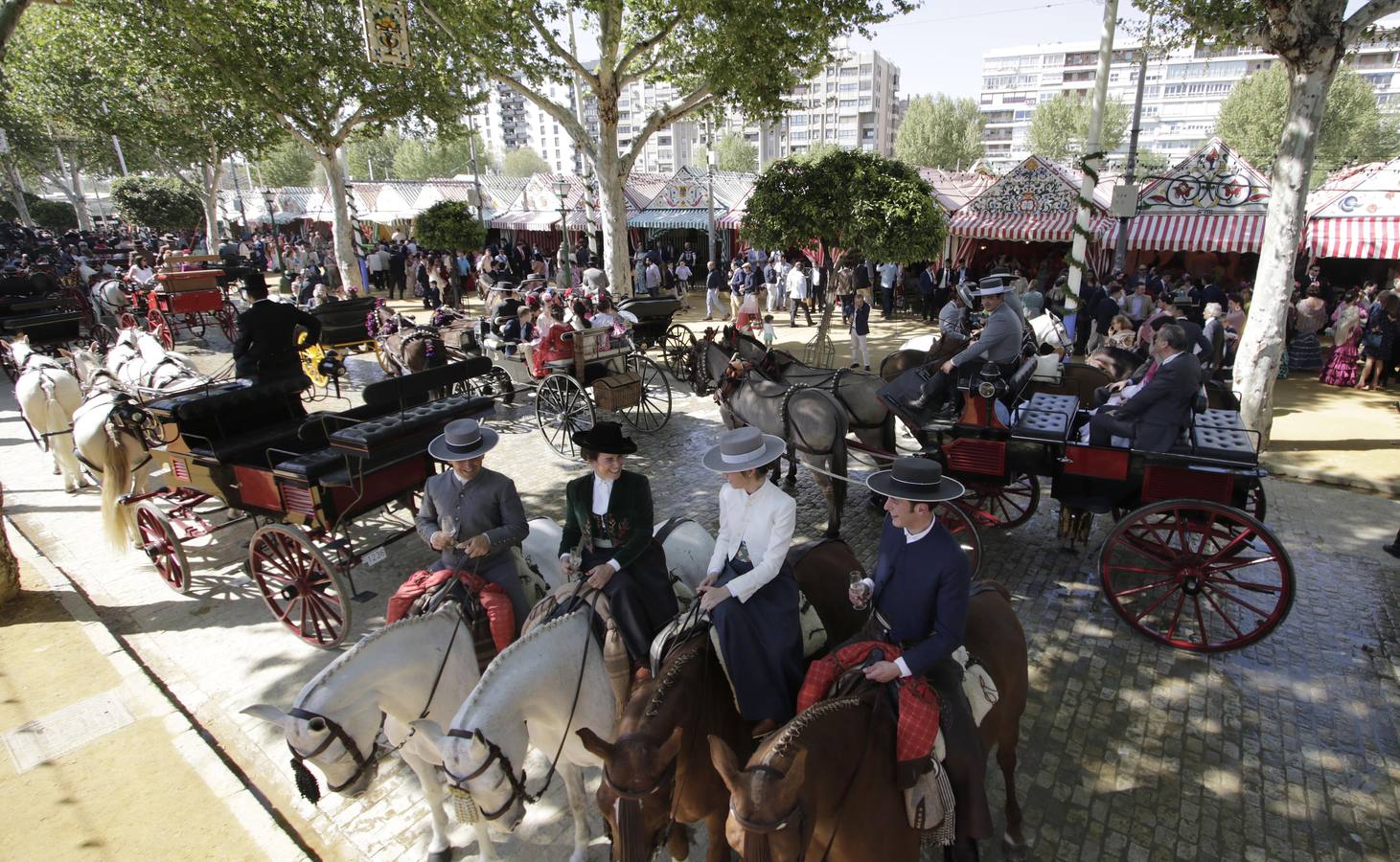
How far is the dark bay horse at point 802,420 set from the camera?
7031mm

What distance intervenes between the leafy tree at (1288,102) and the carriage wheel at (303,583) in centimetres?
1077

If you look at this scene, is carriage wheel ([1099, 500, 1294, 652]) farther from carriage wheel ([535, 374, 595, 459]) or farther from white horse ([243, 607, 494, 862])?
carriage wheel ([535, 374, 595, 459])

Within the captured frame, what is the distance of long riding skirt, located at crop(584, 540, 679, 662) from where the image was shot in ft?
12.3

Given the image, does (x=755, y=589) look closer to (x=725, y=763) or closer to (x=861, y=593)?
(x=861, y=593)

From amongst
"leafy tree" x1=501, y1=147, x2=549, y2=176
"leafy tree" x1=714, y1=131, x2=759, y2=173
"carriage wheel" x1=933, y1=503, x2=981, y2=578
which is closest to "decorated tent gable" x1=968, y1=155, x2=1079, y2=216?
"carriage wheel" x1=933, y1=503, x2=981, y2=578

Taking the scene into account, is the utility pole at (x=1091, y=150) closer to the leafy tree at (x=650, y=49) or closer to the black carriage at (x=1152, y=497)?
the leafy tree at (x=650, y=49)

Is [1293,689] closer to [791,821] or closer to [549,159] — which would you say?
[791,821]

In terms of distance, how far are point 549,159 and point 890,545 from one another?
151439 mm

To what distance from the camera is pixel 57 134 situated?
3841 centimetres

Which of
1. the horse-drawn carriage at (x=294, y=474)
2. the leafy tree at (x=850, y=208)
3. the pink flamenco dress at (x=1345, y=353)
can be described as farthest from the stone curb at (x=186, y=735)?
the pink flamenco dress at (x=1345, y=353)

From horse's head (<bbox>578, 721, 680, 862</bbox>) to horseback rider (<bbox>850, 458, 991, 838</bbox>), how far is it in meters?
0.92

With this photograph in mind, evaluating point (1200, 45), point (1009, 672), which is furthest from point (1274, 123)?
point (1009, 672)

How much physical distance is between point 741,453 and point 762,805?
5.60 feet

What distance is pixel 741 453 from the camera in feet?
11.9
